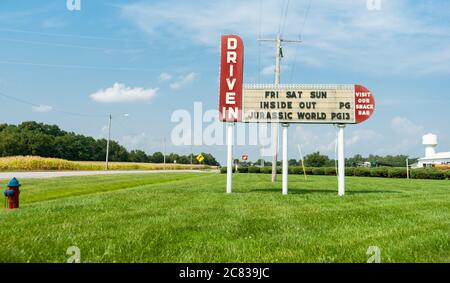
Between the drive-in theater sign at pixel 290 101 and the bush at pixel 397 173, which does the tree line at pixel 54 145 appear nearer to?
the bush at pixel 397 173

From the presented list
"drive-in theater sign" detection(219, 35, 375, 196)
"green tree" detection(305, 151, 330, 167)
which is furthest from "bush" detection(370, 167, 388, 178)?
"drive-in theater sign" detection(219, 35, 375, 196)

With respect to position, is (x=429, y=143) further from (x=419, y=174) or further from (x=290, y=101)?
(x=290, y=101)

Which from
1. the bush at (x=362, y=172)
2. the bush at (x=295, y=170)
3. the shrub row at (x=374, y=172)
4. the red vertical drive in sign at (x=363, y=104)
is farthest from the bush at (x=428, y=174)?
the red vertical drive in sign at (x=363, y=104)

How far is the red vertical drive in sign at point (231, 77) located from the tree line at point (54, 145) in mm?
85162

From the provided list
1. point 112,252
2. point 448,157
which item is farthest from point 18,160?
point 448,157

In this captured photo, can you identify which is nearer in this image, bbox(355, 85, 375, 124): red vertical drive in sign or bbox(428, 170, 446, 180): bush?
bbox(355, 85, 375, 124): red vertical drive in sign

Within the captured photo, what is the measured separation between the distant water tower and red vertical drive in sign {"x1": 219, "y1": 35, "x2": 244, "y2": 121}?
114 metres

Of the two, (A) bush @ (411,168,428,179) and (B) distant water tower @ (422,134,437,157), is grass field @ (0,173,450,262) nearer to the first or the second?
(A) bush @ (411,168,428,179)

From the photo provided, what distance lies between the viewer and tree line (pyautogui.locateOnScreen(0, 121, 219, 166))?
91.1 meters

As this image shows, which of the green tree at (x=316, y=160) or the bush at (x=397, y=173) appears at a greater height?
the green tree at (x=316, y=160)

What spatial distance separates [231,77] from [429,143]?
115m

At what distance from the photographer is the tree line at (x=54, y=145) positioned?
299ft

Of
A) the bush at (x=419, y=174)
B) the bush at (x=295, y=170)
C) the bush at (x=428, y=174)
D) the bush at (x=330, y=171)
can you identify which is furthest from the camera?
the bush at (x=295, y=170)
